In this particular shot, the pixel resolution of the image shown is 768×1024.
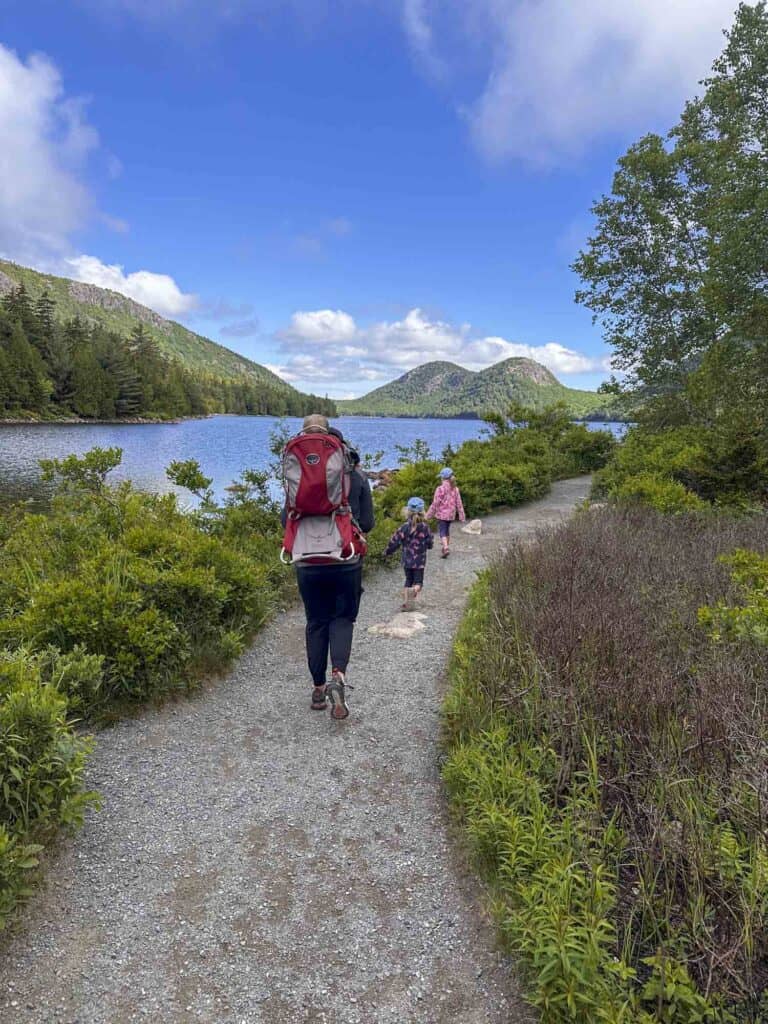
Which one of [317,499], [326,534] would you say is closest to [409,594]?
[326,534]

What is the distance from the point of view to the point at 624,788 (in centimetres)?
290

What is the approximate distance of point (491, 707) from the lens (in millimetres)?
3887

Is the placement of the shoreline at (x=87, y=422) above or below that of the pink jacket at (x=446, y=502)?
above

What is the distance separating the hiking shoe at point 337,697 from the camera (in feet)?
15.0

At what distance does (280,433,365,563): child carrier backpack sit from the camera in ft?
13.3

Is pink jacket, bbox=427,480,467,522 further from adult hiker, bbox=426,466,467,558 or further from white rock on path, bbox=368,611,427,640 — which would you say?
white rock on path, bbox=368,611,427,640

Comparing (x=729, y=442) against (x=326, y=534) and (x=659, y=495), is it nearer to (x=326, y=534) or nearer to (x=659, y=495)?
(x=659, y=495)

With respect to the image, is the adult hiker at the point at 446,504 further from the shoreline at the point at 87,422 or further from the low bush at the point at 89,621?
the shoreline at the point at 87,422

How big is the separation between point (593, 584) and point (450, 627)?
2.18m

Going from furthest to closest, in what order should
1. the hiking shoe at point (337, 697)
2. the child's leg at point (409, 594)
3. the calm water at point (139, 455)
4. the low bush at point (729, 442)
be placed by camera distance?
1. the calm water at point (139, 455)
2. the low bush at point (729, 442)
3. the child's leg at point (409, 594)
4. the hiking shoe at point (337, 697)

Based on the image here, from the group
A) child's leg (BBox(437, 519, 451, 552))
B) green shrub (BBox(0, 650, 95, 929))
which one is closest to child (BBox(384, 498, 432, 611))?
child's leg (BBox(437, 519, 451, 552))

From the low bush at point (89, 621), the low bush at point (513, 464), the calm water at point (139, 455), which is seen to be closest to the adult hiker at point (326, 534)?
the low bush at point (89, 621)

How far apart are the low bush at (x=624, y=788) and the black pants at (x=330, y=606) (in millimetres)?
1103

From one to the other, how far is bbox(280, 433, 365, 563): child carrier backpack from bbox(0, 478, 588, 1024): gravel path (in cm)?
163
